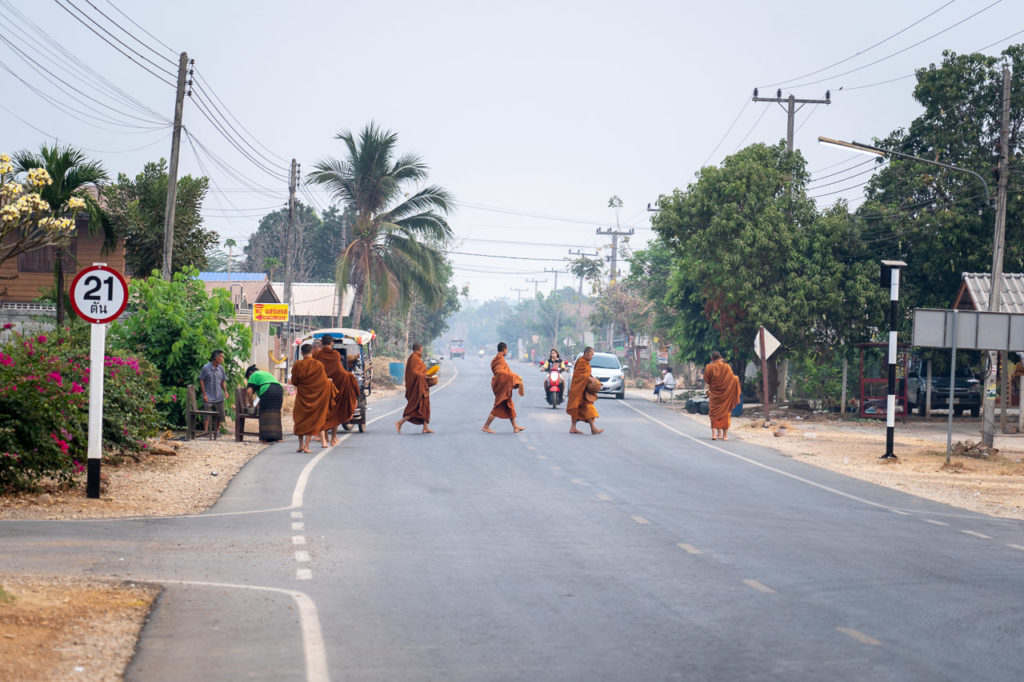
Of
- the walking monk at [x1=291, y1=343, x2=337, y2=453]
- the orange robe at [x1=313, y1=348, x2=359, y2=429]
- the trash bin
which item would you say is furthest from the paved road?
the trash bin

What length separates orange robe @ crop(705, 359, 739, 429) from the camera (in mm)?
24203

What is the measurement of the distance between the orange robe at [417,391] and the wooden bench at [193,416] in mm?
3939

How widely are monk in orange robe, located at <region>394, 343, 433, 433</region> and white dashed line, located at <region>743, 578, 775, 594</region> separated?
14877mm

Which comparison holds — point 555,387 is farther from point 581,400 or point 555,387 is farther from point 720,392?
point 720,392

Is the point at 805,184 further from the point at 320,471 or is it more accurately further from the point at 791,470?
the point at 320,471

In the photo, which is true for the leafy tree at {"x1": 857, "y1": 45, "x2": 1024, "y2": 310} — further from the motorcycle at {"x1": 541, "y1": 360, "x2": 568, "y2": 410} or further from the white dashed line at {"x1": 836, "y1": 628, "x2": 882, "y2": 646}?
the white dashed line at {"x1": 836, "y1": 628, "x2": 882, "y2": 646}

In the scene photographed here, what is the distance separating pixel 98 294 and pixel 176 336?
9.98 meters

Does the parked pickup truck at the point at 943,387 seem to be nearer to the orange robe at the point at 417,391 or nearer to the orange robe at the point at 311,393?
the orange robe at the point at 417,391

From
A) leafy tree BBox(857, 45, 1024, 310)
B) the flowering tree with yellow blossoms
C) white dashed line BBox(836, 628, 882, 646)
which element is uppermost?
leafy tree BBox(857, 45, 1024, 310)

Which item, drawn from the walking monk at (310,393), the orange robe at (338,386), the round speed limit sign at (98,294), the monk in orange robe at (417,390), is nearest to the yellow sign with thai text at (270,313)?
the monk in orange robe at (417,390)

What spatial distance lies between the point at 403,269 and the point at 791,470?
27.5 m

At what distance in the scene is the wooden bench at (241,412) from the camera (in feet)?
68.8

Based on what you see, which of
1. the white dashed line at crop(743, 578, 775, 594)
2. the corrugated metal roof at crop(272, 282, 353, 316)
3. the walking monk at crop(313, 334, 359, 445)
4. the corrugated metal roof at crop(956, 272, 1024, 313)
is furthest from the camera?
the corrugated metal roof at crop(272, 282, 353, 316)

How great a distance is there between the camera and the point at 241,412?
69.1 ft
